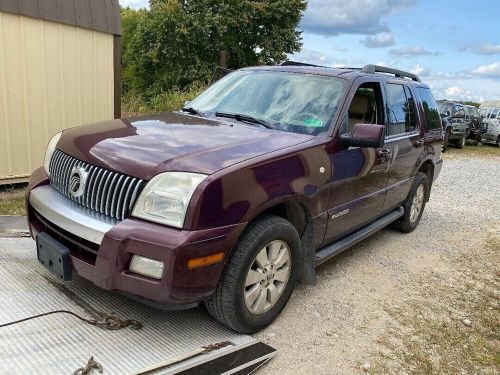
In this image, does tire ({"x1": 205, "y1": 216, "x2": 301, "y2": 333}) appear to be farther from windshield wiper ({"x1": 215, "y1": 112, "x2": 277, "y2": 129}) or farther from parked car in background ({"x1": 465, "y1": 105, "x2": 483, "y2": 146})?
parked car in background ({"x1": 465, "y1": 105, "x2": 483, "y2": 146})

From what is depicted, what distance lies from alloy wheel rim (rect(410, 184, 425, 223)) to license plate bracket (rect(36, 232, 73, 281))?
164 inches

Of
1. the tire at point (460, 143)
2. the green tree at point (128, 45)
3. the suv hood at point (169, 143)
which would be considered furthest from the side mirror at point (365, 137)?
the green tree at point (128, 45)

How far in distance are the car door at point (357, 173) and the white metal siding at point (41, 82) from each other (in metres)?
4.30

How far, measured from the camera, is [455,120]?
1756 cm

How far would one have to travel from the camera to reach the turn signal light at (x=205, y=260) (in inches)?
101

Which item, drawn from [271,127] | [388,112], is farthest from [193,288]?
[388,112]

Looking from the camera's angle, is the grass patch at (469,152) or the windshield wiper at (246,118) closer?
the windshield wiper at (246,118)

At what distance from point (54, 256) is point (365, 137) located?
2.34 meters

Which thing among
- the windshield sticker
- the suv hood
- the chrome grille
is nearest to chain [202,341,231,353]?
the chrome grille

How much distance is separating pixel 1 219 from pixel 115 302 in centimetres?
237

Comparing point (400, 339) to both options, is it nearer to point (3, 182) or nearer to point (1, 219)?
point (1, 219)

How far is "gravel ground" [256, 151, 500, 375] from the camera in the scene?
10.0 feet

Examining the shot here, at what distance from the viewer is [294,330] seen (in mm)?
3320

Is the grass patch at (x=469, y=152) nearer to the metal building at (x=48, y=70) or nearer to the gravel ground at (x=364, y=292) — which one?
the gravel ground at (x=364, y=292)
